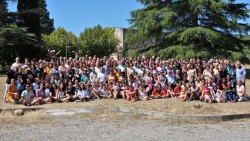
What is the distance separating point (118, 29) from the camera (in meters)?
71.8

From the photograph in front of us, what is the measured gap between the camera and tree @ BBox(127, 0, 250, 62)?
2580 cm

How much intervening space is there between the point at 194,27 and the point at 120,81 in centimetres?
1268

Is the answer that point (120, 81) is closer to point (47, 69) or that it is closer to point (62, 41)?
point (47, 69)

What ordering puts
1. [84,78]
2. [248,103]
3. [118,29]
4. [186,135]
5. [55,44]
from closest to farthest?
[186,135], [248,103], [84,78], [55,44], [118,29]

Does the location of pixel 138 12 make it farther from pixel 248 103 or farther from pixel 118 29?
pixel 118 29

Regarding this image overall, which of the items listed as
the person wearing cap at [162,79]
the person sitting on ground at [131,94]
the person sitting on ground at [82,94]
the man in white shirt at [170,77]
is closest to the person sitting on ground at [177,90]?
the man in white shirt at [170,77]

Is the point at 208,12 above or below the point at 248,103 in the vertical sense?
above

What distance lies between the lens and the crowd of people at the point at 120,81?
14.2 meters

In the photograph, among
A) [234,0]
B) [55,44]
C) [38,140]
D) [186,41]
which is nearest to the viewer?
[38,140]

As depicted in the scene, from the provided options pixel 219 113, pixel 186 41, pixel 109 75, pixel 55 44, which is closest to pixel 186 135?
pixel 219 113

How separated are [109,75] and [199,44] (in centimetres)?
1310

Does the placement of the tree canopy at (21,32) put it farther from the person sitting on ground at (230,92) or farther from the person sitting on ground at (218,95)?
the person sitting on ground at (230,92)

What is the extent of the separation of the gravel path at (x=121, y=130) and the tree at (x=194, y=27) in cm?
1557

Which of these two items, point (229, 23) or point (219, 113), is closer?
point (219, 113)
